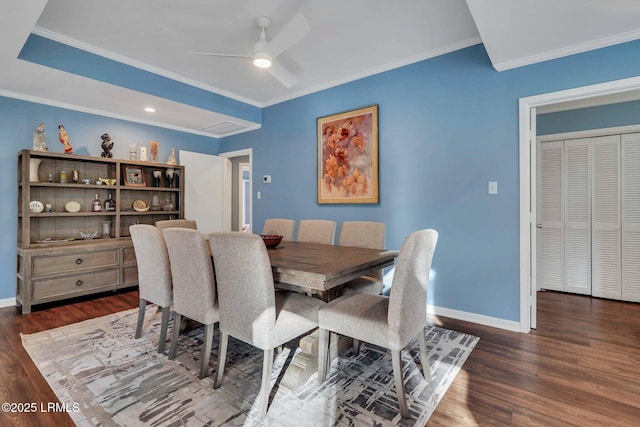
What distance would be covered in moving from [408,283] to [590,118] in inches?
150

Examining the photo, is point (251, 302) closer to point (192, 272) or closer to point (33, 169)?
point (192, 272)

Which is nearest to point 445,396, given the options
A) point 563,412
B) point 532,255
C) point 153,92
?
point 563,412

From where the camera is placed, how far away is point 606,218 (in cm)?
361

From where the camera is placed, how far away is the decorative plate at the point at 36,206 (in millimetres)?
3412

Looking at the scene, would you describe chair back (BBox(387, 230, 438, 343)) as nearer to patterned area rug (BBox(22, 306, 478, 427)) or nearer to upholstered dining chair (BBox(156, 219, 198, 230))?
patterned area rug (BBox(22, 306, 478, 427))

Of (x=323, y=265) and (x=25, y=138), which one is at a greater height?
(x=25, y=138)

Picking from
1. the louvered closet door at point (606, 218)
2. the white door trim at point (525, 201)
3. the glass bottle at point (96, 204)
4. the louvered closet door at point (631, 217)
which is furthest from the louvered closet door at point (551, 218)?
the glass bottle at point (96, 204)

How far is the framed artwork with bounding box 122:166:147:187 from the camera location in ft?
13.7

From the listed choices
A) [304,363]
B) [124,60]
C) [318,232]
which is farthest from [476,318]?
[124,60]

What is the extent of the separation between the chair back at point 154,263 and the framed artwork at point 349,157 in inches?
82.7

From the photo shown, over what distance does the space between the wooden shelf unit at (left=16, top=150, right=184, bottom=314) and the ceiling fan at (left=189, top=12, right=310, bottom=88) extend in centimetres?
249

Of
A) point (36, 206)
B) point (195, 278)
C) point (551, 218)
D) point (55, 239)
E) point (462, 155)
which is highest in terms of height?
point (462, 155)

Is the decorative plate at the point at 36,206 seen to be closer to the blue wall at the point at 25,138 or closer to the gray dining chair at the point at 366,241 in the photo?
the blue wall at the point at 25,138

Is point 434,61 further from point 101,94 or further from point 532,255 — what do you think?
point 101,94
